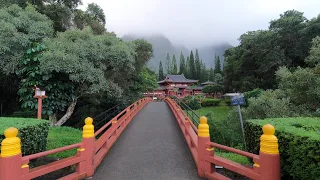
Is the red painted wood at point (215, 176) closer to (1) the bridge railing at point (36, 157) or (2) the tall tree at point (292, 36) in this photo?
(1) the bridge railing at point (36, 157)

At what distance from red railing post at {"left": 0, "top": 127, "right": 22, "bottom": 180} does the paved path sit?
5.91 ft

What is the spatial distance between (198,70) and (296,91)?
7317 centimetres

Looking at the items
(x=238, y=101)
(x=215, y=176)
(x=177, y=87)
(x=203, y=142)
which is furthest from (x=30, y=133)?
(x=177, y=87)

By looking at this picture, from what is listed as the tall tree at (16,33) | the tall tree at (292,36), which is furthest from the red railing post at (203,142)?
the tall tree at (292,36)

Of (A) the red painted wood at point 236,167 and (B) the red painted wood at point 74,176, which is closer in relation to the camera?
(A) the red painted wood at point 236,167

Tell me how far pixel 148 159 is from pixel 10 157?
342 cm

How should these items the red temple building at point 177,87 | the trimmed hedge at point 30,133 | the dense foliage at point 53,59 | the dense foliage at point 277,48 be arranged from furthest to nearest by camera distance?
the red temple building at point 177,87, the dense foliage at point 277,48, the dense foliage at point 53,59, the trimmed hedge at point 30,133

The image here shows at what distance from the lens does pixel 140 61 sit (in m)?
20.1

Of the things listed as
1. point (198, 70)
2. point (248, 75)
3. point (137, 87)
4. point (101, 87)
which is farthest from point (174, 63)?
point (101, 87)

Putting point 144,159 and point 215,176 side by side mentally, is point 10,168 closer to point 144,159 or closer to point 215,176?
point 144,159

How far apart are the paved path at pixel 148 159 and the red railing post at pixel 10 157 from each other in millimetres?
1801

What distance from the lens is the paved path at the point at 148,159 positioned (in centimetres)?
495

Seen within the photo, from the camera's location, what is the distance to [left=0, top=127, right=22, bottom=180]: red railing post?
3.26m

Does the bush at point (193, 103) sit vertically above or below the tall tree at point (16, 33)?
below
